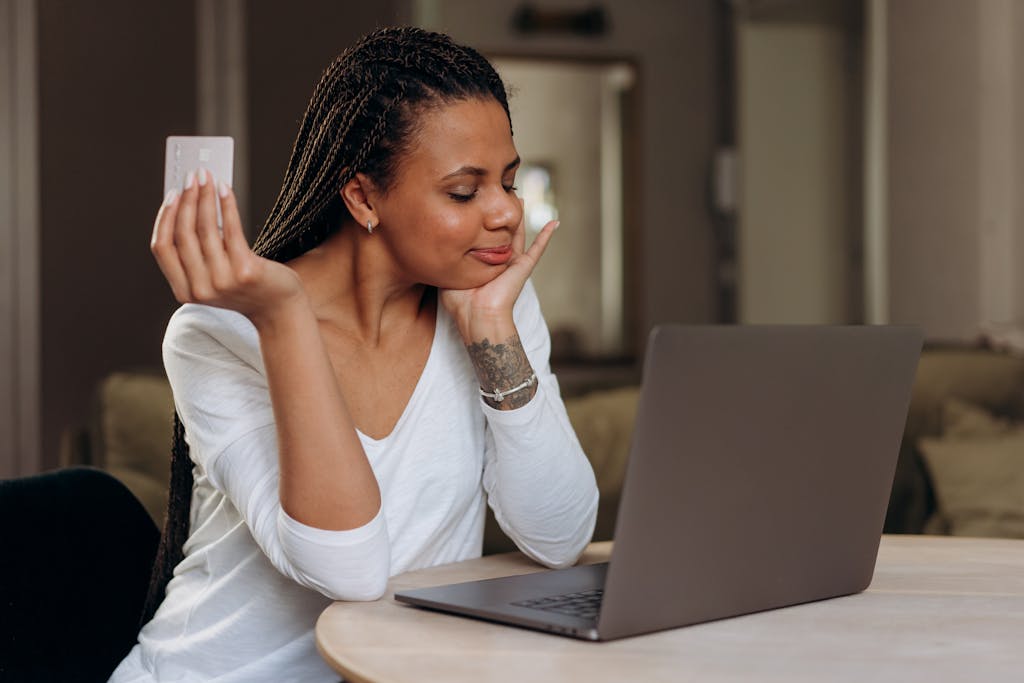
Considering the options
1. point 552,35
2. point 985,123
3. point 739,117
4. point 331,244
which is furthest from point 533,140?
point 331,244

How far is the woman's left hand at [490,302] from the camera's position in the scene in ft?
4.16

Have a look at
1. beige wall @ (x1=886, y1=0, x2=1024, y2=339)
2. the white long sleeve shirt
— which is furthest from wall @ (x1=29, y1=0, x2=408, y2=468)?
the white long sleeve shirt

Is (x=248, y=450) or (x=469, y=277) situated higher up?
(x=469, y=277)

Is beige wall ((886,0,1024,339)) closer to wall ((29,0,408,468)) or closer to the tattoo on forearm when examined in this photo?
wall ((29,0,408,468))

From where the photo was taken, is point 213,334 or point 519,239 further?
point 519,239

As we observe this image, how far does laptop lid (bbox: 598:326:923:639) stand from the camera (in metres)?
0.84

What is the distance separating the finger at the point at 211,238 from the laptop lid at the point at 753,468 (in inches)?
14.3

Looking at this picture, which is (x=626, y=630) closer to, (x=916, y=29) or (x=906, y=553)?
(x=906, y=553)

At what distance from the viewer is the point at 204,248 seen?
98 centimetres

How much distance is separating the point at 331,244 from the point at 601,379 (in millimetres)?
1427

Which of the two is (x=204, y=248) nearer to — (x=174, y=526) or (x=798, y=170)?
(x=174, y=526)

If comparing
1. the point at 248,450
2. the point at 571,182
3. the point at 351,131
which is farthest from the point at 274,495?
the point at 571,182

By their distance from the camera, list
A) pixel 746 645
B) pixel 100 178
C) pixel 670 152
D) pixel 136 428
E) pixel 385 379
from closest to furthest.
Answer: pixel 746 645 < pixel 385 379 < pixel 136 428 < pixel 100 178 < pixel 670 152

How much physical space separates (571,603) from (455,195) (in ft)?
1.51
